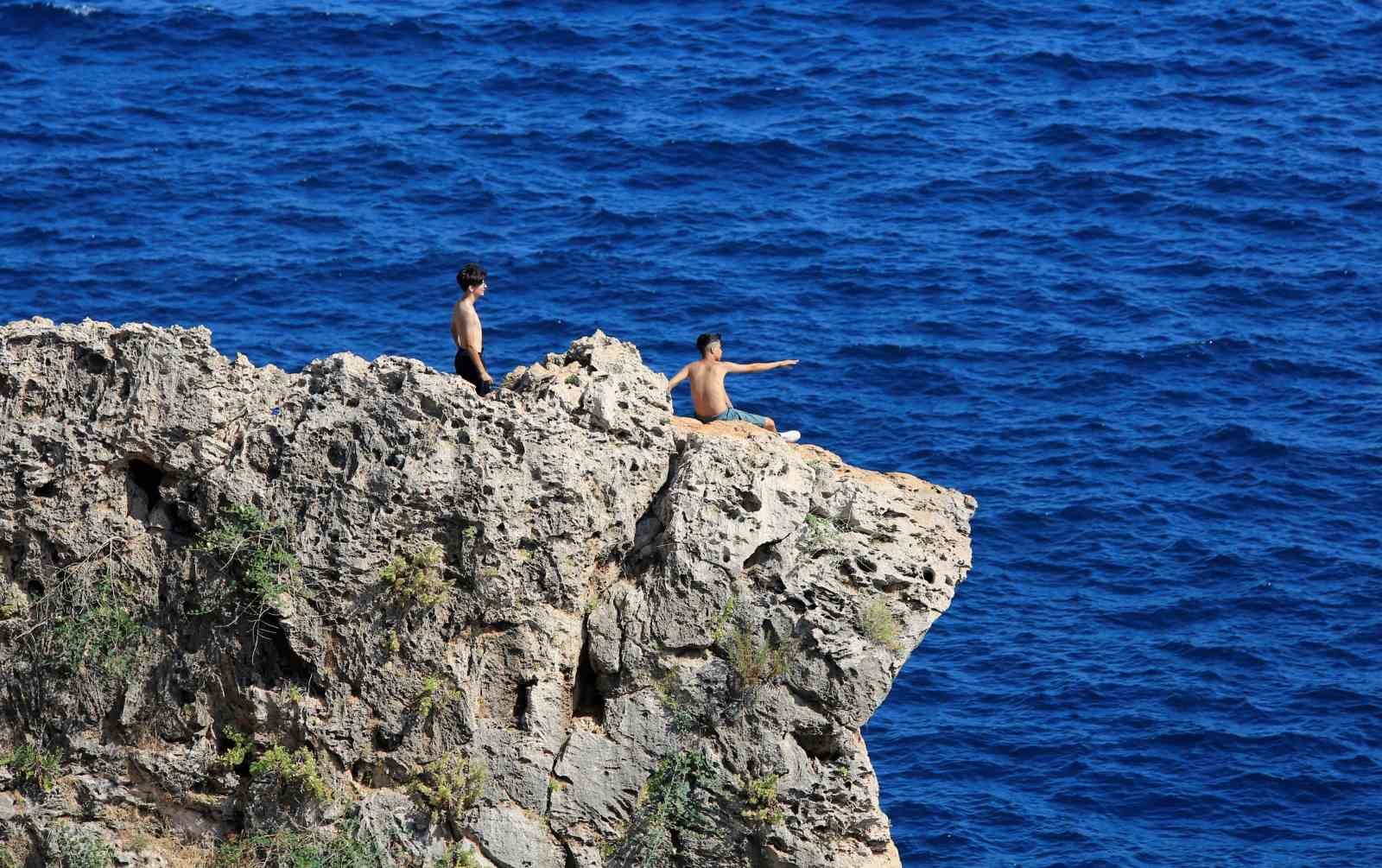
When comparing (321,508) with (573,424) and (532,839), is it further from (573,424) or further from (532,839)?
(532,839)

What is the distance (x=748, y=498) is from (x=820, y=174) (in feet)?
134

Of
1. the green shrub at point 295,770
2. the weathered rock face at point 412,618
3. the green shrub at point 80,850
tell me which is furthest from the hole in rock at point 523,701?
A: the green shrub at point 80,850

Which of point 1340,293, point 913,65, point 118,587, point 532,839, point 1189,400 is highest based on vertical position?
point 913,65

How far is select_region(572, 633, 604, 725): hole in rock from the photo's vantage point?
21.9 m

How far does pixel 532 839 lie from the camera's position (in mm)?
21625

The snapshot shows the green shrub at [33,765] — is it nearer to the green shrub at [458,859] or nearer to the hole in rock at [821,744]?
the green shrub at [458,859]

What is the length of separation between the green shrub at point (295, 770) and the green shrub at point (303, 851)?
43 cm

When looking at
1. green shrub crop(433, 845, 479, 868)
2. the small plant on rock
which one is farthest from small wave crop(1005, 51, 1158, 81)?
the small plant on rock

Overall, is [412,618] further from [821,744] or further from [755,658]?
[821,744]

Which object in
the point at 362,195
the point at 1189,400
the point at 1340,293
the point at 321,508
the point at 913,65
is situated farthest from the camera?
the point at 913,65

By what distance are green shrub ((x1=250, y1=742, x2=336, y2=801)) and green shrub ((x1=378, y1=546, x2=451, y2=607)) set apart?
210 centimetres

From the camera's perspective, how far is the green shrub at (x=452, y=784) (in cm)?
2139

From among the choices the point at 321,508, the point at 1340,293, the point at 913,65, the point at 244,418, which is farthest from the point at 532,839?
the point at 913,65

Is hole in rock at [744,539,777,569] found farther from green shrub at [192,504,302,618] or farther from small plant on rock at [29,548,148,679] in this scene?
small plant on rock at [29,548,148,679]
